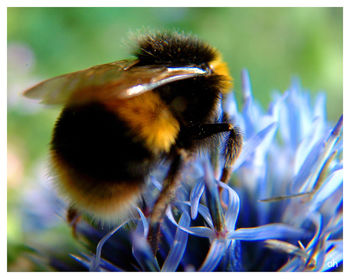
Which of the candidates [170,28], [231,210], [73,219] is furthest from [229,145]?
[170,28]

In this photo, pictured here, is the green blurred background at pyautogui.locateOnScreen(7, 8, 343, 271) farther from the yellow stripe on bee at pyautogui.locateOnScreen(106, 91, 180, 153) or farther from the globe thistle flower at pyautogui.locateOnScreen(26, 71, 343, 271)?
the yellow stripe on bee at pyautogui.locateOnScreen(106, 91, 180, 153)

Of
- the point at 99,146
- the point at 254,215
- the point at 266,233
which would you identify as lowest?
the point at 254,215

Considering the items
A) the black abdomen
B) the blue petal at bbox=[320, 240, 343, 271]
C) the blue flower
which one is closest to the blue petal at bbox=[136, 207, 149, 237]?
the blue flower

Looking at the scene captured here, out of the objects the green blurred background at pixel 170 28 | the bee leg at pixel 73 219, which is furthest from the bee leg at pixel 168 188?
the green blurred background at pixel 170 28

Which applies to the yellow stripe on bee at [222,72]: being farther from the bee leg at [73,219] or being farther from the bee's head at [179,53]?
the bee leg at [73,219]

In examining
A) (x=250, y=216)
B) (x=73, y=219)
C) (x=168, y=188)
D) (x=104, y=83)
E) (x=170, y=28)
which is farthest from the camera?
(x=170, y=28)

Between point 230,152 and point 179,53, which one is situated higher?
point 179,53

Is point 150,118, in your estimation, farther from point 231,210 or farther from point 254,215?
point 254,215
